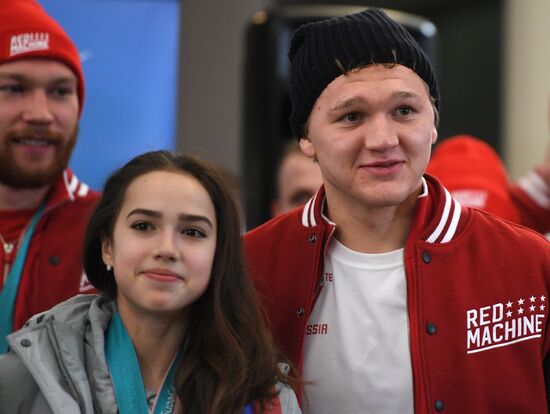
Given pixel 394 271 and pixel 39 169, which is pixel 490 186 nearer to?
pixel 394 271

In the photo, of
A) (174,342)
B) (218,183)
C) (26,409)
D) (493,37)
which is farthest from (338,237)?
(493,37)

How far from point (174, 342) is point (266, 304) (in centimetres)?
27

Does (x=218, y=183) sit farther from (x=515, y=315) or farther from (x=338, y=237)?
(x=515, y=315)

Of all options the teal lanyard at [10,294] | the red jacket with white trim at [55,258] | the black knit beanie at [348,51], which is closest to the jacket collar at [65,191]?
the red jacket with white trim at [55,258]

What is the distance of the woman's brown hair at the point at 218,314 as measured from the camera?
226 centimetres

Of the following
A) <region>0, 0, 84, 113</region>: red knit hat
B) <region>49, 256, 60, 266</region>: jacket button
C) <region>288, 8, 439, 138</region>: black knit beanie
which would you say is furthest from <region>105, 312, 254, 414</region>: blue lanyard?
<region>0, 0, 84, 113</region>: red knit hat

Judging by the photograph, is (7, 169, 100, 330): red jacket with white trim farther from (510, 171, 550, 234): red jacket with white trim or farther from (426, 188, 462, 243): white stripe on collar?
(510, 171, 550, 234): red jacket with white trim

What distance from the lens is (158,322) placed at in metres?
2.33

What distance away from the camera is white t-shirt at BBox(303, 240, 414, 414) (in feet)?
7.54

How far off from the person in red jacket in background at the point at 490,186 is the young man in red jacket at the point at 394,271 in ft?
3.52

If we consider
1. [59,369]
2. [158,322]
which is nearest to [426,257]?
[158,322]

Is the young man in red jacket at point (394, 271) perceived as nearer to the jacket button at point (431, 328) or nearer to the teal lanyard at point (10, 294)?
the jacket button at point (431, 328)

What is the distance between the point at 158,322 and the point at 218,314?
0.13 m

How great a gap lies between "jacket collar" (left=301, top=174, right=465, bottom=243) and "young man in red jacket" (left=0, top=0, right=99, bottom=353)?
2.21 feet
